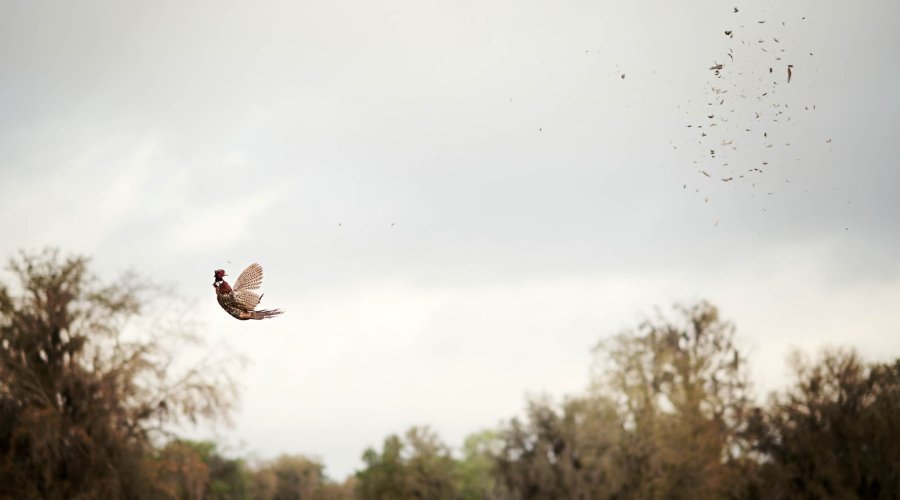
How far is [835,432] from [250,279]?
120 feet

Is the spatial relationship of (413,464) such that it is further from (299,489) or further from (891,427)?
(891,427)

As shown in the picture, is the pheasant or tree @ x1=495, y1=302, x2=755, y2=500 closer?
the pheasant

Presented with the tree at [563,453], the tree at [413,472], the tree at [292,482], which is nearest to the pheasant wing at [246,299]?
the tree at [563,453]

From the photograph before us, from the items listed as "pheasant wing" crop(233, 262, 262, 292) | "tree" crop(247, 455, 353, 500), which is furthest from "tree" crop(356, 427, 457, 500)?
"pheasant wing" crop(233, 262, 262, 292)

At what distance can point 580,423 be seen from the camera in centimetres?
5669

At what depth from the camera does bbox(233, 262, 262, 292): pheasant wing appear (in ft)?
29.4

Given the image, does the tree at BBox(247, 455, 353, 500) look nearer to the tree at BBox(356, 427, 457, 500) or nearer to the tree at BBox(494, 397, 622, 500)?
the tree at BBox(356, 427, 457, 500)

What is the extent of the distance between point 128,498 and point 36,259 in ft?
32.3

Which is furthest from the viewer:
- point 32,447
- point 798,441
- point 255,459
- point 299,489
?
point 255,459

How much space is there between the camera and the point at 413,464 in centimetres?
8500

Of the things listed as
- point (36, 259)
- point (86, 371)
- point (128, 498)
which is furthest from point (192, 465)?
point (36, 259)

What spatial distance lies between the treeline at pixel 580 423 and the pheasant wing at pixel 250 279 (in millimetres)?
26921

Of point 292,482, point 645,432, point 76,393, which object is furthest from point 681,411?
point 292,482

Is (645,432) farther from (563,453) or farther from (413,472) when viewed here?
(413,472)
